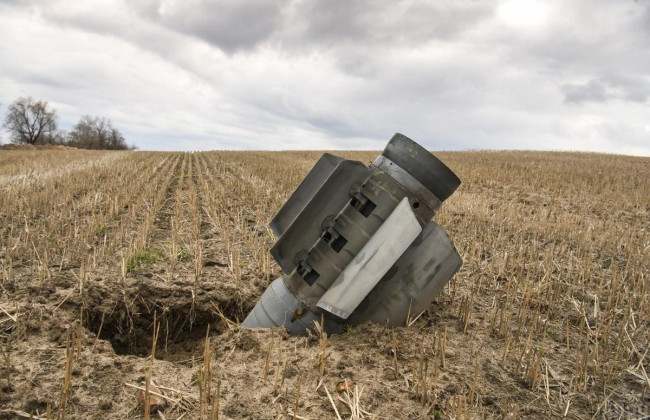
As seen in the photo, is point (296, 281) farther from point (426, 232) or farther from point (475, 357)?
point (475, 357)

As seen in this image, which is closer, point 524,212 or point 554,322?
point 554,322

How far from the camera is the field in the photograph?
7.45ft

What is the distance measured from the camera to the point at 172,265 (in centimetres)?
425

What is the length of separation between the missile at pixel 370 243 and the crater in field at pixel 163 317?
76 cm

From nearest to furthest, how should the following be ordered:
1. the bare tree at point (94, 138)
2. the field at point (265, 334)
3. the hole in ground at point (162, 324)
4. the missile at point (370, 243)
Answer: the field at point (265, 334) < the missile at point (370, 243) < the hole in ground at point (162, 324) < the bare tree at point (94, 138)

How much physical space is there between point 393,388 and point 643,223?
27.6 feet

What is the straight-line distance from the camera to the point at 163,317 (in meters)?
3.73

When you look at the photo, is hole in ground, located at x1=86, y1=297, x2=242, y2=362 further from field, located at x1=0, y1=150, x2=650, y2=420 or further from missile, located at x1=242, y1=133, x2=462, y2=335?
missile, located at x1=242, y1=133, x2=462, y2=335

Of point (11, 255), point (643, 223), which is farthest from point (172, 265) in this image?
point (643, 223)

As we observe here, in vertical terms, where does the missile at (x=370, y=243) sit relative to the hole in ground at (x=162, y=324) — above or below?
above

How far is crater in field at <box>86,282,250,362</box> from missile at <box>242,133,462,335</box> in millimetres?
756

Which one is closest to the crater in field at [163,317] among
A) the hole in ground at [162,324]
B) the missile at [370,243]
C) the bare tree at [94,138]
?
the hole in ground at [162,324]

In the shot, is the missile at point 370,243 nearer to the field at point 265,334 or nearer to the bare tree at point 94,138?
the field at point 265,334

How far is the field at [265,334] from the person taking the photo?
2271mm
